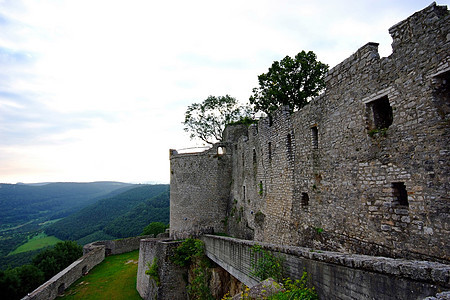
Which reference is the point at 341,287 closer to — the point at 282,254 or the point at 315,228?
the point at 282,254

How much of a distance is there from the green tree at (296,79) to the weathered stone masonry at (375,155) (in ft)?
29.0

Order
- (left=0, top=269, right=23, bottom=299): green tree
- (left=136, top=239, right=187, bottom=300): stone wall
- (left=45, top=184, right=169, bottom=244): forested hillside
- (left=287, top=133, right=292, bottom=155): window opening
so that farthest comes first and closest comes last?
(left=45, top=184, right=169, bottom=244): forested hillside → (left=0, top=269, right=23, bottom=299): green tree → (left=136, top=239, right=187, bottom=300): stone wall → (left=287, top=133, right=292, bottom=155): window opening

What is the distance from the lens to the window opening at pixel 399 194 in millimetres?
5715

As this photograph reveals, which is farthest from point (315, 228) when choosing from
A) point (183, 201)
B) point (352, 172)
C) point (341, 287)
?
point (183, 201)

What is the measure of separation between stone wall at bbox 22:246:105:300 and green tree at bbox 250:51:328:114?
24.6 meters

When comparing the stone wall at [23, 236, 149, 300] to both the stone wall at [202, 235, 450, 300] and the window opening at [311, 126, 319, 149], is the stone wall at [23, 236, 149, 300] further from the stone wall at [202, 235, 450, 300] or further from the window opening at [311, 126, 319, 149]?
the window opening at [311, 126, 319, 149]

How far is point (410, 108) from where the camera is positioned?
539 cm

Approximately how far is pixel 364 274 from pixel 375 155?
9.89 feet

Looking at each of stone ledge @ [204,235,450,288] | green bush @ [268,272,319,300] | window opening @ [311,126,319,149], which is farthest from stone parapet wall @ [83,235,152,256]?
stone ledge @ [204,235,450,288]

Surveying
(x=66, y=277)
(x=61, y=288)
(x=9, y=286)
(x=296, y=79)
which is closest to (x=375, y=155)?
(x=296, y=79)

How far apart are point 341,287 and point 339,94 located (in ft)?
17.7

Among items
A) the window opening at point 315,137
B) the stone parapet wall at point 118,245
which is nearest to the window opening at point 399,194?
the window opening at point 315,137

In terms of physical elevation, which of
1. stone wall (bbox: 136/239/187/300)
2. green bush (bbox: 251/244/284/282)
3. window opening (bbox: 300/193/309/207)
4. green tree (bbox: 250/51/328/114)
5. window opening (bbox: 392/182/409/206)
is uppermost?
green tree (bbox: 250/51/328/114)

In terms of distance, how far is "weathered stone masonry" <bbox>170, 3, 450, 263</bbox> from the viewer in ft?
16.1
